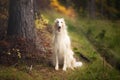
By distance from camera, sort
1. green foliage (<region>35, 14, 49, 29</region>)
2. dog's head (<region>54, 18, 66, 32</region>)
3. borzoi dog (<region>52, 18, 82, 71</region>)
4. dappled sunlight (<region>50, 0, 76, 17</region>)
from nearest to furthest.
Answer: dog's head (<region>54, 18, 66, 32</region>) < borzoi dog (<region>52, 18, 82, 71</region>) < green foliage (<region>35, 14, 49, 29</region>) < dappled sunlight (<region>50, 0, 76, 17</region>)

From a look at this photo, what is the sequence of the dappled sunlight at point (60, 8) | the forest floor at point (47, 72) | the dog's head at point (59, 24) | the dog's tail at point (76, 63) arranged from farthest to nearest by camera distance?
1. the dappled sunlight at point (60, 8)
2. the dog's tail at point (76, 63)
3. the dog's head at point (59, 24)
4. the forest floor at point (47, 72)

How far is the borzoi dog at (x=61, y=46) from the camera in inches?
392

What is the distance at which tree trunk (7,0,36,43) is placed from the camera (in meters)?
9.96

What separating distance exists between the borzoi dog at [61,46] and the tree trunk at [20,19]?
0.85 metres

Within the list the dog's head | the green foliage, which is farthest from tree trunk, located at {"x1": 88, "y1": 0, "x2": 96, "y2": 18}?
the dog's head

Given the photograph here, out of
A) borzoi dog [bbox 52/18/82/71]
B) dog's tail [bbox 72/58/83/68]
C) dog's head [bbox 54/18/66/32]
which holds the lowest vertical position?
dog's tail [bbox 72/58/83/68]

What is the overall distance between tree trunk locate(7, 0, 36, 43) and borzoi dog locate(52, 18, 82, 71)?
0.85 meters

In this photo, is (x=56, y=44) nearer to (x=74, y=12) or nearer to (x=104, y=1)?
(x=74, y=12)

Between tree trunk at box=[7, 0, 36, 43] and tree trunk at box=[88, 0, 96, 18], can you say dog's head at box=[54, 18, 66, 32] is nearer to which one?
tree trunk at box=[7, 0, 36, 43]

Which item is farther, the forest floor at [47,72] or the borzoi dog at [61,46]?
the borzoi dog at [61,46]

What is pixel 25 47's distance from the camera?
10.0 meters

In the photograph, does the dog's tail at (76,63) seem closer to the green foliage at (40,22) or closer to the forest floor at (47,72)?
the forest floor at (47,72)

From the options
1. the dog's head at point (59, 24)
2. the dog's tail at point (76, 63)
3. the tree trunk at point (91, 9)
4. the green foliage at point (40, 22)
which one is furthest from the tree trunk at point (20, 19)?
the tree trunk at point (91, 9)

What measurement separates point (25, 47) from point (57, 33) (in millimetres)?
1045
